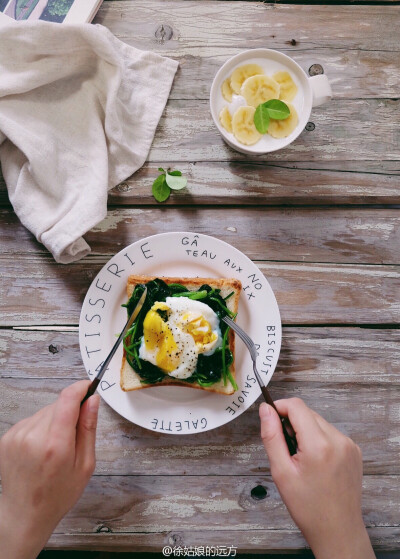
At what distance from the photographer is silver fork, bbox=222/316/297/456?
158cm

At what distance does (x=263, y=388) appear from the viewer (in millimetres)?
1608

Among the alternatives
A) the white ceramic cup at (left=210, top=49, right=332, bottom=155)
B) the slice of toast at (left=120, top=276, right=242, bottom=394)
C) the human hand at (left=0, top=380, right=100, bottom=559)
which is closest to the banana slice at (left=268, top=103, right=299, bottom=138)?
the white ceramic cup at (left=210, top=49, right=332, bottom=155)

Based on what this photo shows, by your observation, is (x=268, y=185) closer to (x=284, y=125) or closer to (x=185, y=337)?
(x=284, y=125)

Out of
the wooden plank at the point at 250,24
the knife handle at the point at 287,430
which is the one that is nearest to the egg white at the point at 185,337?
the knife handle at the point at 287,430

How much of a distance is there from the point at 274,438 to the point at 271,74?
50.4 inches

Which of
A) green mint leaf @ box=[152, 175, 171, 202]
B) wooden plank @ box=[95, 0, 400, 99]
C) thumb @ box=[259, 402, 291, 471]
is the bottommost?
thumb @ box=[259, 402, 291, 471]

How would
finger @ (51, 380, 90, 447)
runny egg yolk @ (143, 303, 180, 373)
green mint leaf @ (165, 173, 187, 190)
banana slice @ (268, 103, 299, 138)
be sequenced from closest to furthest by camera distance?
finger @ (51, 380, 90, 447) < runny egg yolk @ (143, 303, 180, 373) < banana slice @ (268, 103, 299, 138) < green mint leaf @ (165, 173, 187, 190)

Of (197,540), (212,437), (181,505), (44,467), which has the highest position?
(44,467)

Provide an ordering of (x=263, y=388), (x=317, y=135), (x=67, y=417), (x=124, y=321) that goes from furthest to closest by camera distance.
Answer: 1. (x=317, y=135)
2. (x=124, y=321)
3. (x=263, y=388)
4. (x=67, y=417)

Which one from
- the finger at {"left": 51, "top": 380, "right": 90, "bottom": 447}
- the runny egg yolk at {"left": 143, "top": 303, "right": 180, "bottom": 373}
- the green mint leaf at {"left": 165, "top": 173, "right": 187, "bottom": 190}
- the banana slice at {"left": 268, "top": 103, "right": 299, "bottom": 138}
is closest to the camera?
the finger at {"left": 51, "top": 380, "right": 90, "bottom": 447}

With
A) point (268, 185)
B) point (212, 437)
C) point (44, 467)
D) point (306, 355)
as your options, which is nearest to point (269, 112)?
point (268, 185)

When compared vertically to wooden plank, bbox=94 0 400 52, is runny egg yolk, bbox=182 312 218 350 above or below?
below

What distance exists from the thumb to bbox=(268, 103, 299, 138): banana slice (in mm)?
955

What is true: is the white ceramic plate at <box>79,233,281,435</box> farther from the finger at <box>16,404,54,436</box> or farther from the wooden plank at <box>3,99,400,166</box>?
the wooden plank at <box>3,99,400,166</box>
